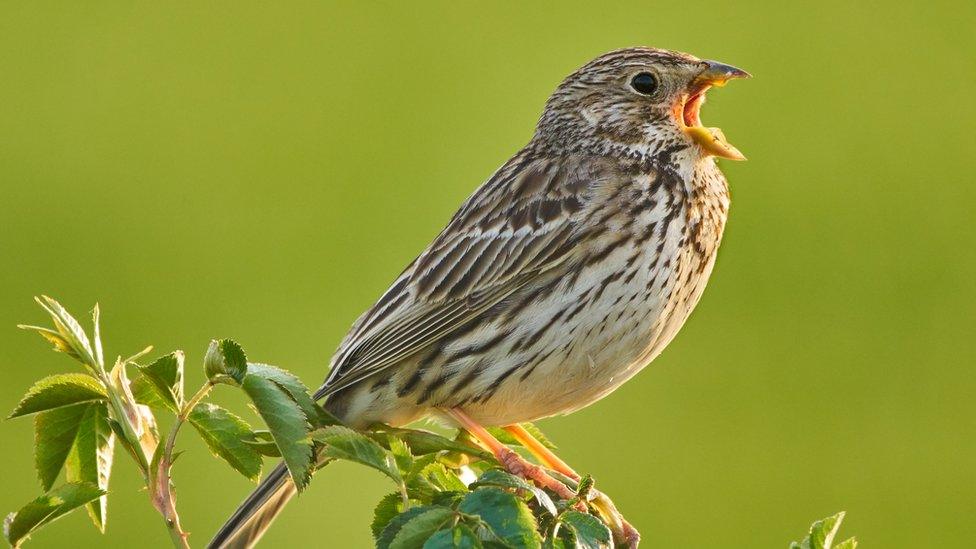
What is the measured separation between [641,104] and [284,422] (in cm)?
213

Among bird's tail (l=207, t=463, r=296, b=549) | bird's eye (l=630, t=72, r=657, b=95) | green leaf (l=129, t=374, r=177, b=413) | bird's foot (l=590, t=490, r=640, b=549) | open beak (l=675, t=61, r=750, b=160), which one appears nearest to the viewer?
green leaf (l=129, t=374, r=177, b=413)

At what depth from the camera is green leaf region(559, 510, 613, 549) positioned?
2.25 m

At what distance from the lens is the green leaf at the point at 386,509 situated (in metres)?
2.44

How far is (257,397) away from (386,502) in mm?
322

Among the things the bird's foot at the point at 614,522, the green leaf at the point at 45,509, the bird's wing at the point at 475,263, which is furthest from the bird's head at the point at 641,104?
the green leaf at the point at 45,509

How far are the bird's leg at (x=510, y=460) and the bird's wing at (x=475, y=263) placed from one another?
242 mm

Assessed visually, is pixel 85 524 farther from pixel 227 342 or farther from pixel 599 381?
pixel 227 342

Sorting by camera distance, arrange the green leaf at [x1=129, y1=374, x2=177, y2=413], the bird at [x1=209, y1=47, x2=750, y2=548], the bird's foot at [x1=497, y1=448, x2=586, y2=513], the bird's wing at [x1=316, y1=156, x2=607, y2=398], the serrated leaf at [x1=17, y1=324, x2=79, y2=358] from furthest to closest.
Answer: the bird's wing at [x1=316, y1=156, x2=607, y2=398], the bird at [x1=209, y1=47, x2=750, y2=548], the bird's foot at [x1=497, y1=448, x2=586, y2=513], the green leaf at [x1=129, y1=374, x2=177, y2=413], the serrated leaf at [x1=17, y1=324, x2=79, y2=358]

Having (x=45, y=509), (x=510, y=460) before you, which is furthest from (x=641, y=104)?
(x=45, y=509)

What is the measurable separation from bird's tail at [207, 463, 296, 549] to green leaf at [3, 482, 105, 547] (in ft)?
3.78

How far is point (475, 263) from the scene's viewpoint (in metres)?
3.96

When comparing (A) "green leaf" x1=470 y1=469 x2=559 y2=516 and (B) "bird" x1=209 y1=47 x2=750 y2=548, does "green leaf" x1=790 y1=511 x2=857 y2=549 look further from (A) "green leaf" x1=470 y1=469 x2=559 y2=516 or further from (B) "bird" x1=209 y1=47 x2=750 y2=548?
(B) "bird" x1=209 y1=47 x2=750 y2=548

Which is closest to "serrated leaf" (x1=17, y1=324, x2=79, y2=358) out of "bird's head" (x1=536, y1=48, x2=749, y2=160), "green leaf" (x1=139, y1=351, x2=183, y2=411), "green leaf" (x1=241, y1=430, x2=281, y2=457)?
"green leaf" (x1=139, y1=351, x2=183, y2=411)

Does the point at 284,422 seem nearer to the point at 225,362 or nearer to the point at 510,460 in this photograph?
the point at 225,362
